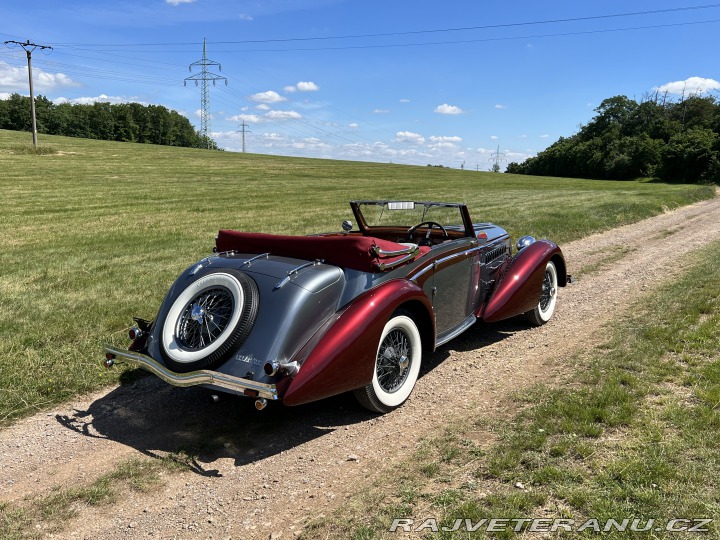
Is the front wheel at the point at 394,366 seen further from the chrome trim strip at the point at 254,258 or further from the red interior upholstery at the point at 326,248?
the chrome trim strip at the point at 254,258

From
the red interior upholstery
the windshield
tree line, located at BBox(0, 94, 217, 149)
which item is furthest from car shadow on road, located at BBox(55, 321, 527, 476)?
tree line, located at BBox(0, 94, 217, 149)

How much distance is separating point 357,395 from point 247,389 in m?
0.90

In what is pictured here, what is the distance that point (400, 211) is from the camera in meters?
5.92

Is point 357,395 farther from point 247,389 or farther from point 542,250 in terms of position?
point 542,250

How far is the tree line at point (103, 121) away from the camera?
81.2 m

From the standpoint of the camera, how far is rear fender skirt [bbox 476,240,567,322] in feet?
16.8

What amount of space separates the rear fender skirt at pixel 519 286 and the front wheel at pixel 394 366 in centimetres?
131

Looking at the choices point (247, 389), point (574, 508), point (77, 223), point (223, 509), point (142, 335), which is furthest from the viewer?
point (77, 223)

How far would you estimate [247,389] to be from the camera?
121 inches

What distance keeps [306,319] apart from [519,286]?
2672 millimetres

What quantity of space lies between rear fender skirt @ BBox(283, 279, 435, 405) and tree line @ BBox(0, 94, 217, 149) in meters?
90.1

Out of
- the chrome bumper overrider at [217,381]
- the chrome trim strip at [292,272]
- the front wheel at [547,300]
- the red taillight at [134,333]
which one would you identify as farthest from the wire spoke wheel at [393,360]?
the front wheel at [547,300]

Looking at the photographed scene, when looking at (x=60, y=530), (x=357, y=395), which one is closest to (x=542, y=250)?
(x=357, y=395)

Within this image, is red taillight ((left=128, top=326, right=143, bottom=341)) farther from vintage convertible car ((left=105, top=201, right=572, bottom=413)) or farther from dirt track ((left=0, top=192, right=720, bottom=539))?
dirt track ((left=0, top=192, right=720, bottom=539))
